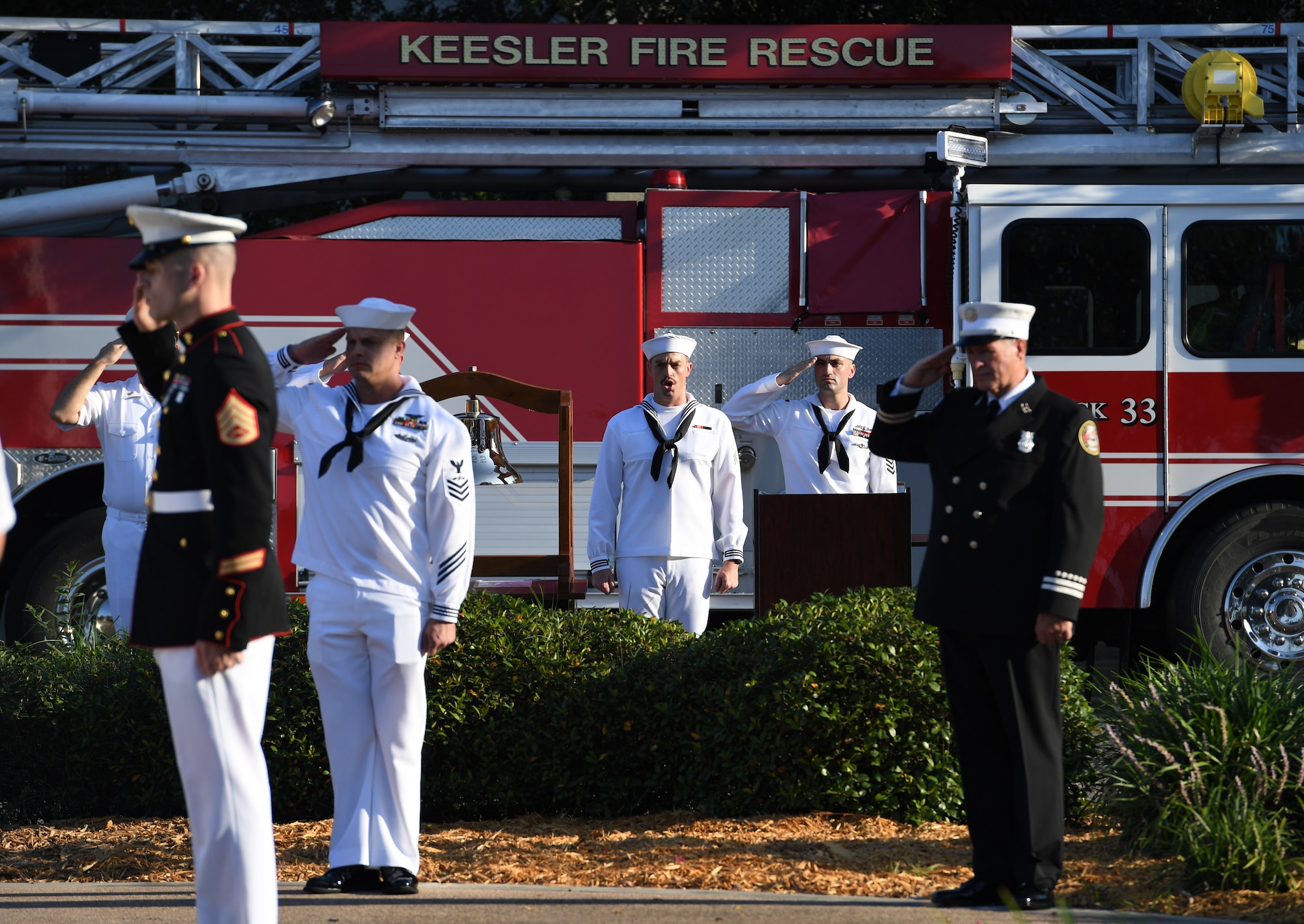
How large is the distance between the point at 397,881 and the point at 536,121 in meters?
4.80

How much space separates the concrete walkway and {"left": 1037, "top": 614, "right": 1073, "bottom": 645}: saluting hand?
784 millimetres

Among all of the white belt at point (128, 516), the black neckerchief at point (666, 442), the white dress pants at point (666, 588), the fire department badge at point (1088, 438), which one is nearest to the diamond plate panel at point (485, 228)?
the black neckerchief at point (666, 442)

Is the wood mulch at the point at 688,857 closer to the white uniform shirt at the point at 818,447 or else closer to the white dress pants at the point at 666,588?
the white dress pants at the point at 666,588

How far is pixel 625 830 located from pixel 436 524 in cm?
151

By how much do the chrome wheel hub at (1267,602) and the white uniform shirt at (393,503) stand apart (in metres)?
4.71

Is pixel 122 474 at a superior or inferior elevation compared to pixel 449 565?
superior

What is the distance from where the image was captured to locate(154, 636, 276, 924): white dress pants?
3.26 meters

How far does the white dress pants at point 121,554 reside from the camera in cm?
677

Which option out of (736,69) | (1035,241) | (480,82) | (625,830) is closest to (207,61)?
(480,82)

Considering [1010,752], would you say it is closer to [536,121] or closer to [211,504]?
[211,504]

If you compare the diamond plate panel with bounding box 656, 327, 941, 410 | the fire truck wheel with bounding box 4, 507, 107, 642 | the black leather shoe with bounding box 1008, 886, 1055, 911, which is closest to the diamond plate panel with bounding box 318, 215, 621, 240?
the diamond plate panel with bounding box 656, 327, 941, 410

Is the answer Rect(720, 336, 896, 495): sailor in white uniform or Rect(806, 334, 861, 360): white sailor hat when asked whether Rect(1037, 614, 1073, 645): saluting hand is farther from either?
Rect(806, 334, 861, 360): white sailor hat

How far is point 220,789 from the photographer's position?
3268 millimetres

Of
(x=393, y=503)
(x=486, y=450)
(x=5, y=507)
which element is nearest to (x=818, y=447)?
(x=486, y=450)
